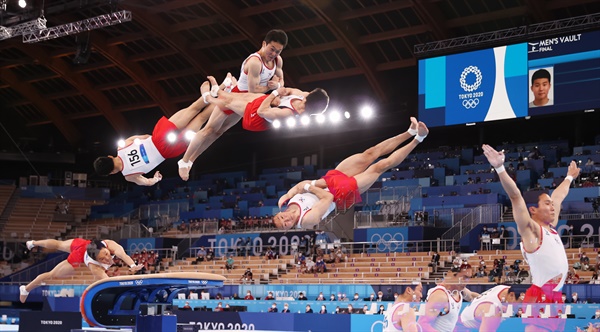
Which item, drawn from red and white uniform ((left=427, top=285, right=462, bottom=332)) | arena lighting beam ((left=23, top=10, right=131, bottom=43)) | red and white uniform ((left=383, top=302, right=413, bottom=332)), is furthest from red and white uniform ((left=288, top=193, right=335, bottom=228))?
arena lighting beam ((left=23, top=10, right=131, bottom=43))

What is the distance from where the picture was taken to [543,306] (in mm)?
10438

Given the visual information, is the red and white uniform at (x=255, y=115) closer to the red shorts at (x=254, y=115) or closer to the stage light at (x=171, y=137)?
the red shorts at (x=254, y=115)

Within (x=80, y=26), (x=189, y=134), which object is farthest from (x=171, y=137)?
(x=80, y=26)

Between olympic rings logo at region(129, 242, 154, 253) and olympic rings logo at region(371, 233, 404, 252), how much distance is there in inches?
467

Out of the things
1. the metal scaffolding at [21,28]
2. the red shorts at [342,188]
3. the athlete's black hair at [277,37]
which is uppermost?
the metal scaffolding at [21,28]

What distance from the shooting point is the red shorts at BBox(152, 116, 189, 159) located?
31.8ft

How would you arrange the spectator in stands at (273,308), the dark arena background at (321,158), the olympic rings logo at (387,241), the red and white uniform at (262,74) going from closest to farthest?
the red and white uniform at (262,74) < the dark arena background at (321,158) < the spectator in stands at (273,308) < the olympic rings logo at (387,241)

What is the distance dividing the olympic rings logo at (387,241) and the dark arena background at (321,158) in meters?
0.09

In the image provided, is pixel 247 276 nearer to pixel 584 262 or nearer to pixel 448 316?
pixel 584 262

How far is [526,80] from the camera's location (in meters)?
27.8

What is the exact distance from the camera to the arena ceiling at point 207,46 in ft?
114

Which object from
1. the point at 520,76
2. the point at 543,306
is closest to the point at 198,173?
the point at 520,76

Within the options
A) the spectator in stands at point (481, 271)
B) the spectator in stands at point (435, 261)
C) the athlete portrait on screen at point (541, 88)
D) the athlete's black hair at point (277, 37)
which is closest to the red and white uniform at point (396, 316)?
the athlete's black hair at point (277, 37)

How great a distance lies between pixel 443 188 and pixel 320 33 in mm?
10057
